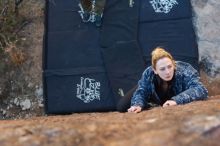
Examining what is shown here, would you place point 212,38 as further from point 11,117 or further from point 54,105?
point 11,117

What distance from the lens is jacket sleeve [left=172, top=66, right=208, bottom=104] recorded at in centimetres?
300

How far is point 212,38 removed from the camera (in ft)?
17.9

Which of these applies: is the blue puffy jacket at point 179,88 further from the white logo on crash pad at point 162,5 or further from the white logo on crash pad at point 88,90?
the white logo on crash pad at point 162,5

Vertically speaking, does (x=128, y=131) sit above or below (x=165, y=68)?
below

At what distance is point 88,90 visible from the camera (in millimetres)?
5266

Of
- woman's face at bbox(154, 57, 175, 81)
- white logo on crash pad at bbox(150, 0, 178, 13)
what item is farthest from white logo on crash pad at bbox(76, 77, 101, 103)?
woman's face at bbox(154, 57, 175, 81)

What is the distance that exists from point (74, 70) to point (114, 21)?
0.66m

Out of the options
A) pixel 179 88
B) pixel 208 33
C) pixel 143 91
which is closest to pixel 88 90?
pixel 208 33

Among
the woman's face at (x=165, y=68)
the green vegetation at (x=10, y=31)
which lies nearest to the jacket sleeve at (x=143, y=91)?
the woman's face at (x=165, y=68)

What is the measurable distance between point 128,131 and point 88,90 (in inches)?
130

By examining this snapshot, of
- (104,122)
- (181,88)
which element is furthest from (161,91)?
(104,122)

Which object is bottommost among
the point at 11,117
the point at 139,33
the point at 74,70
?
the point at 11,117

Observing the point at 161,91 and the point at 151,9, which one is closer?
the point at 161,91

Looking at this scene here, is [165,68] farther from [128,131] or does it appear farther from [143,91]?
[128,131]
